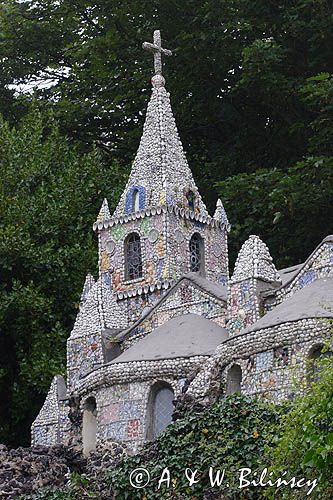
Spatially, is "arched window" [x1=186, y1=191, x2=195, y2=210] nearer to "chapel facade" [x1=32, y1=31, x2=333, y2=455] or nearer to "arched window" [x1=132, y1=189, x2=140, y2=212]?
"chapel facade" [x1=32, y1=31, x2=333, y2=455]

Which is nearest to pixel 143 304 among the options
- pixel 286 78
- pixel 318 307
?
pixel 318 307

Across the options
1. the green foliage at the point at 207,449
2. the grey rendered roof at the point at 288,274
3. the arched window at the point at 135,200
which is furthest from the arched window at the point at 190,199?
the green foliage at the point at 207,449

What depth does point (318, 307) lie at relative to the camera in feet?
67.2

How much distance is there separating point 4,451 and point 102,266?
5.07 metres

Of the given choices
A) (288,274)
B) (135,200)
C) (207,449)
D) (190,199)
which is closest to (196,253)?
(190,199)

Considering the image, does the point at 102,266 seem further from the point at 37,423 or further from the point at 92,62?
the point at 92,62

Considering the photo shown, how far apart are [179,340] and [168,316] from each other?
122 cm

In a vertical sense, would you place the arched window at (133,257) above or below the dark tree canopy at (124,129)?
below

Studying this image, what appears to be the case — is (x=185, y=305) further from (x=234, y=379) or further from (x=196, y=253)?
(x=234, y=379)

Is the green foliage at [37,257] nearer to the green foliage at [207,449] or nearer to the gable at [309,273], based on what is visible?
the gable at [309,273]

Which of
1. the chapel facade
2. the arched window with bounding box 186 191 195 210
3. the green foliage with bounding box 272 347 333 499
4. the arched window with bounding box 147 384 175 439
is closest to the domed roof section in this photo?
the chapel facade

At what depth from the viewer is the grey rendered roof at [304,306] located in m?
20.4

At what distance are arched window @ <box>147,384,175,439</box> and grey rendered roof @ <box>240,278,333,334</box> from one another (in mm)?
2020

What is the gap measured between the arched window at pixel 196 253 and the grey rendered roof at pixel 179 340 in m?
2.03
